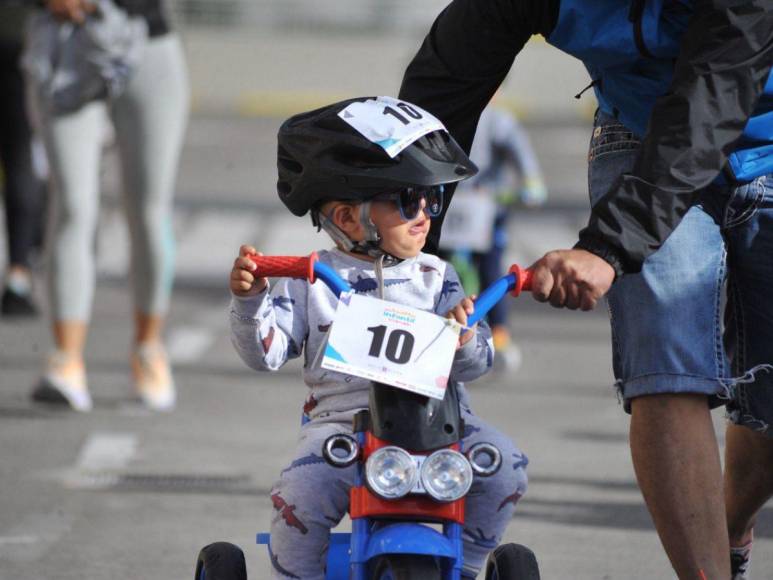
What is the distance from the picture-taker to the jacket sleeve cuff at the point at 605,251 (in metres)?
3.67

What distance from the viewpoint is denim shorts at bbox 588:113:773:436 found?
412 centimetres

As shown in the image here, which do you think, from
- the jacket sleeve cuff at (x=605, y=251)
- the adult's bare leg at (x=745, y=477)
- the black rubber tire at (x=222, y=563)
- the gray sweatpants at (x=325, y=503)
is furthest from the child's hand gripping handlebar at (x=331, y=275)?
the adult's bare leg at (x=745, y=477)

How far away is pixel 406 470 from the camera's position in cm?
363

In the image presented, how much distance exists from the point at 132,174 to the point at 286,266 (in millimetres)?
4247

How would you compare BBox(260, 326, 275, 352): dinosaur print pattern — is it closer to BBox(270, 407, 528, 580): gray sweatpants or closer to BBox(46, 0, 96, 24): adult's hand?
BBox(270, 407, 528, 580): gray sweatpants

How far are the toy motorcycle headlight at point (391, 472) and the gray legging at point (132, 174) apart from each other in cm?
426

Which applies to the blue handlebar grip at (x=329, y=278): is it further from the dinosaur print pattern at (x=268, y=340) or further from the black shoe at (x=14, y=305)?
the black shoe at (x=14, y=305)

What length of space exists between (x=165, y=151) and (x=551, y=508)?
2558 millimetres

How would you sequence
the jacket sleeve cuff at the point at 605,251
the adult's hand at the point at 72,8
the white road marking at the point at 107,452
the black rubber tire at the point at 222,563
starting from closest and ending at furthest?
1. the jacket sleeve cuff at the point at 605,251
2. the black rubber tire at the point at 222,563
3. the white road marking at the point at 107,452
4. the adult's hand at the point at 72,8

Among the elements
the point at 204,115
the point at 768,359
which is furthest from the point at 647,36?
the point at 204,115

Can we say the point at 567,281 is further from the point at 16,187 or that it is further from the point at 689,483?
the point at 16,187

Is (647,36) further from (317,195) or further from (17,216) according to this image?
(17,216)

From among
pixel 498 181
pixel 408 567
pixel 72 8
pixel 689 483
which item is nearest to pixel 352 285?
pixel 408 567

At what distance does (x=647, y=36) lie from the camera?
4016 millimetres
